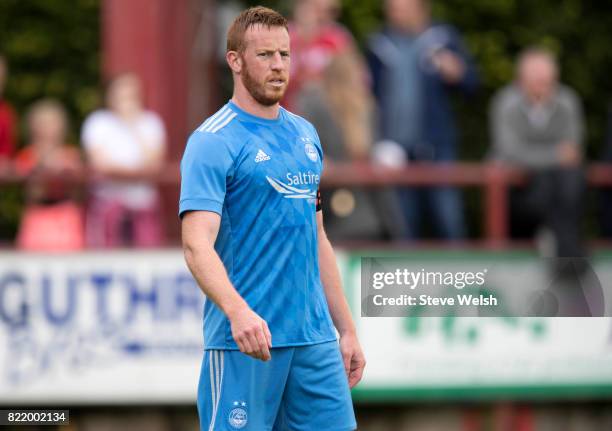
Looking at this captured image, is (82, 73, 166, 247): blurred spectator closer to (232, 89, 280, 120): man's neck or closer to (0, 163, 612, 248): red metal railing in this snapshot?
(0, 163, 612, 248): red metal railing

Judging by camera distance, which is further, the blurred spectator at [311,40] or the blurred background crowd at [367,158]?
the blurred spectator at [311,40]

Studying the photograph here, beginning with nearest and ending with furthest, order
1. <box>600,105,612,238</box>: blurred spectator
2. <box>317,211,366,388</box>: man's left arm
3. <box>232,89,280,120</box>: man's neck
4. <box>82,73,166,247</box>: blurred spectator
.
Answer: <box>232,89,280,120</box>: man's neck → <box>317,211,366,388</box>: man's left arm → <box>82,73,166,247</box>: blurred spectator → <box>600,105,612,238</box>: blurred spectator

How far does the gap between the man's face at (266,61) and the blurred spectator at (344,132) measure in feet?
13.6

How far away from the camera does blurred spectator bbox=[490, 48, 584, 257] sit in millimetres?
9570

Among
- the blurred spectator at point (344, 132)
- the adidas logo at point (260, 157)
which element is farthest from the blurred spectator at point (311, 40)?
the adidas logo at point (260, 157)

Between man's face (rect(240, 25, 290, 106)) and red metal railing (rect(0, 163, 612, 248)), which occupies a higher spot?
man's face (rect(240, 25, 290, 106))

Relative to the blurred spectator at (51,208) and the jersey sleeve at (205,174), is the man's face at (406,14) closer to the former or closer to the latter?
the blurred spectator at (51,208)

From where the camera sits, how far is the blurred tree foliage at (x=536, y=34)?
14359 millimetres

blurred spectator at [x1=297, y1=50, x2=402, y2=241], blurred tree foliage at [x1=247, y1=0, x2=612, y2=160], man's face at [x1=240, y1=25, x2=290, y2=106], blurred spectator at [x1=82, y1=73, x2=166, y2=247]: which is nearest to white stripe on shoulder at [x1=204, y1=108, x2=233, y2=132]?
man's face at [x1=240, y1=25, x2=290, y2=106]

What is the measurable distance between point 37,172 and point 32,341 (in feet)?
4.09

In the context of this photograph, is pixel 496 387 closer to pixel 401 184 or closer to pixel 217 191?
pixel 401 184

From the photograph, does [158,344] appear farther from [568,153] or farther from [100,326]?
[568,153]

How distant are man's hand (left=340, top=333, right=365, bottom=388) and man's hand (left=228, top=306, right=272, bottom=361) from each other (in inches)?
29.1

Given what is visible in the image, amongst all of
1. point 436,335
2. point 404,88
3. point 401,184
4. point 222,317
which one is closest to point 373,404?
point 436,335
